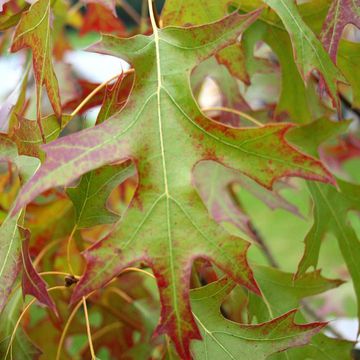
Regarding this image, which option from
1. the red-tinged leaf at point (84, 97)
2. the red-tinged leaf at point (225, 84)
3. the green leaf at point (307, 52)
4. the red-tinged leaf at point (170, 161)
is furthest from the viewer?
the red-tinged leaf at point (225, 84)

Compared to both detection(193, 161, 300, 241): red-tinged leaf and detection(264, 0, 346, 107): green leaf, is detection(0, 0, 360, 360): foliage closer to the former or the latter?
detection(264, 0, 346, 107): green leaf

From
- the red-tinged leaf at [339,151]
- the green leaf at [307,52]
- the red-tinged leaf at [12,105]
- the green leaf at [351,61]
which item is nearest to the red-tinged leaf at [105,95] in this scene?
the red-tinged leaf at [12,105]

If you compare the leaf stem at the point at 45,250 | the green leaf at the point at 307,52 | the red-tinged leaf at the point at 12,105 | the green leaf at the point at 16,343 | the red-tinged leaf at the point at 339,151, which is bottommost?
the red-tinged leaf at the point at 339,151

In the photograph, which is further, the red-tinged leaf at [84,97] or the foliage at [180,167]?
the red-tinged leaf at [84,97]

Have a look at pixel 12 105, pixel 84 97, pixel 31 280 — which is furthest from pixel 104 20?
pixel 31 280

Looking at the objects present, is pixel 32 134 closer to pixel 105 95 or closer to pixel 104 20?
pixel 105 95

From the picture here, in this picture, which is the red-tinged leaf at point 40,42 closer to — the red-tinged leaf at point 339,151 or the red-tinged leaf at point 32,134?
the red-tinged leaf at point 32,134

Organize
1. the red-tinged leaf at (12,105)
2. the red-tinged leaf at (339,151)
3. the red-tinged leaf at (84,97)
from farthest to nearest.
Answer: the red-tinged leaf at (339,151), the red-tinged leaf at (84,97), the red-tinged leaf at (12,105)
